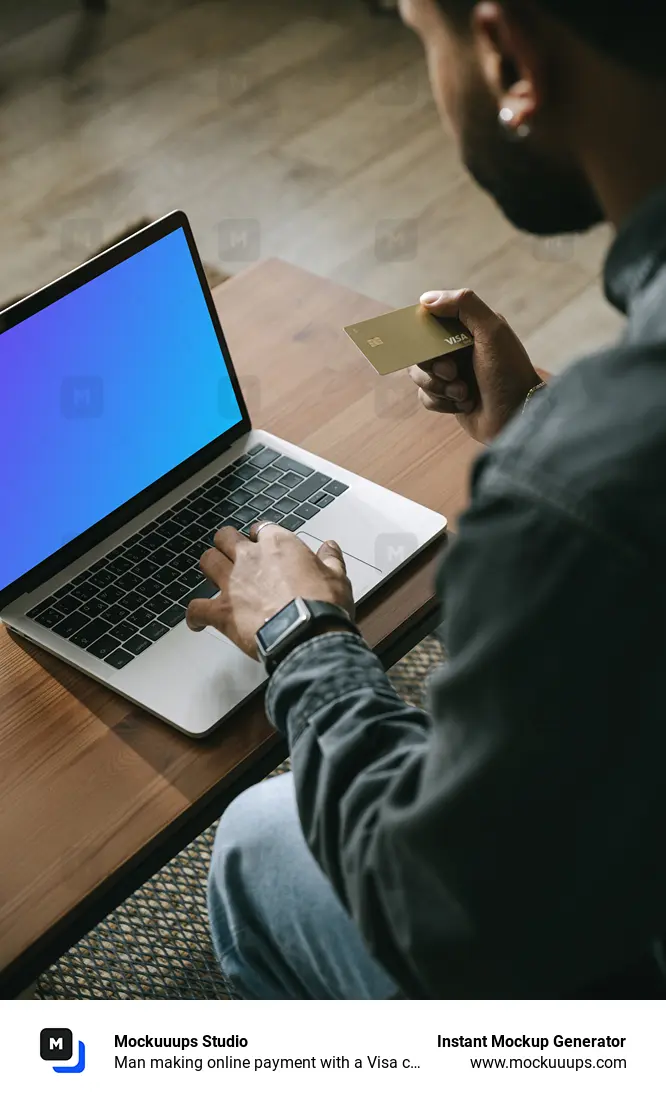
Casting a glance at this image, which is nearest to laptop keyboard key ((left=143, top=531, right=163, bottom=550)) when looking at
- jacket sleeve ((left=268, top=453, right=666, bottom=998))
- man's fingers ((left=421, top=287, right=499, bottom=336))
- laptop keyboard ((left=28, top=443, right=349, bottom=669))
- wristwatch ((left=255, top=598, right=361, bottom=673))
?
laptop keyboard ((left=28, top=443, right=349, bottom=669))

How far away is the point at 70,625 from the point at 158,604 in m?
0.08

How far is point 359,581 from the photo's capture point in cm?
113

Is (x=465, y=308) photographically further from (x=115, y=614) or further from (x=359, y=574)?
(x=115, y=614)

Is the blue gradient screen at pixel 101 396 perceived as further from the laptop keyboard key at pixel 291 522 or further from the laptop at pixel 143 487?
the laptop keyboard key at pixel 291 522

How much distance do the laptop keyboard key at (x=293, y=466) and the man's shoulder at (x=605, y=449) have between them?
60cm

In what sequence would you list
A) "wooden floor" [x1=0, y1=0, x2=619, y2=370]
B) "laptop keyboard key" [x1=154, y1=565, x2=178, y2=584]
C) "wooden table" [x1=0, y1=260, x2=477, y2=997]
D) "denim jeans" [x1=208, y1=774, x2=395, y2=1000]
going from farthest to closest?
"wooden floor" [x1=0, y1=0, x2=619, y2=370], "laptop keyboard key" [x1=154, y1=565, x2=178, y2=584], "denim jeans" [x1=208, y1=774, x2=395, y2=1000], "wooden table" [x1=0, y1=260, x2=477, y2=997]

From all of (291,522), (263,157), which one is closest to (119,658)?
(291,522)

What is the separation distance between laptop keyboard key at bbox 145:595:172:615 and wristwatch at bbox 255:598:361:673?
0.18 meters

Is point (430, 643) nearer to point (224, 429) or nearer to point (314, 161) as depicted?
point (224, 429)

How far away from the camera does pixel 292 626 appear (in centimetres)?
93

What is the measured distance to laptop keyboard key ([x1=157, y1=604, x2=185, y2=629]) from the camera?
1096 millimetres

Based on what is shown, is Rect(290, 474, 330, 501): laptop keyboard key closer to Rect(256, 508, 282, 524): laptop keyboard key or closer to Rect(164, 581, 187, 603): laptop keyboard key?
Rect(256, 508, 282, 524): laptop keyboard key

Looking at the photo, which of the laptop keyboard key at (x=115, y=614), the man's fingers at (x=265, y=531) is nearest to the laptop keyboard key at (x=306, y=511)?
the man's fingers at (x=265, y=531)

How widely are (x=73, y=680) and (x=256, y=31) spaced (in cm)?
329
